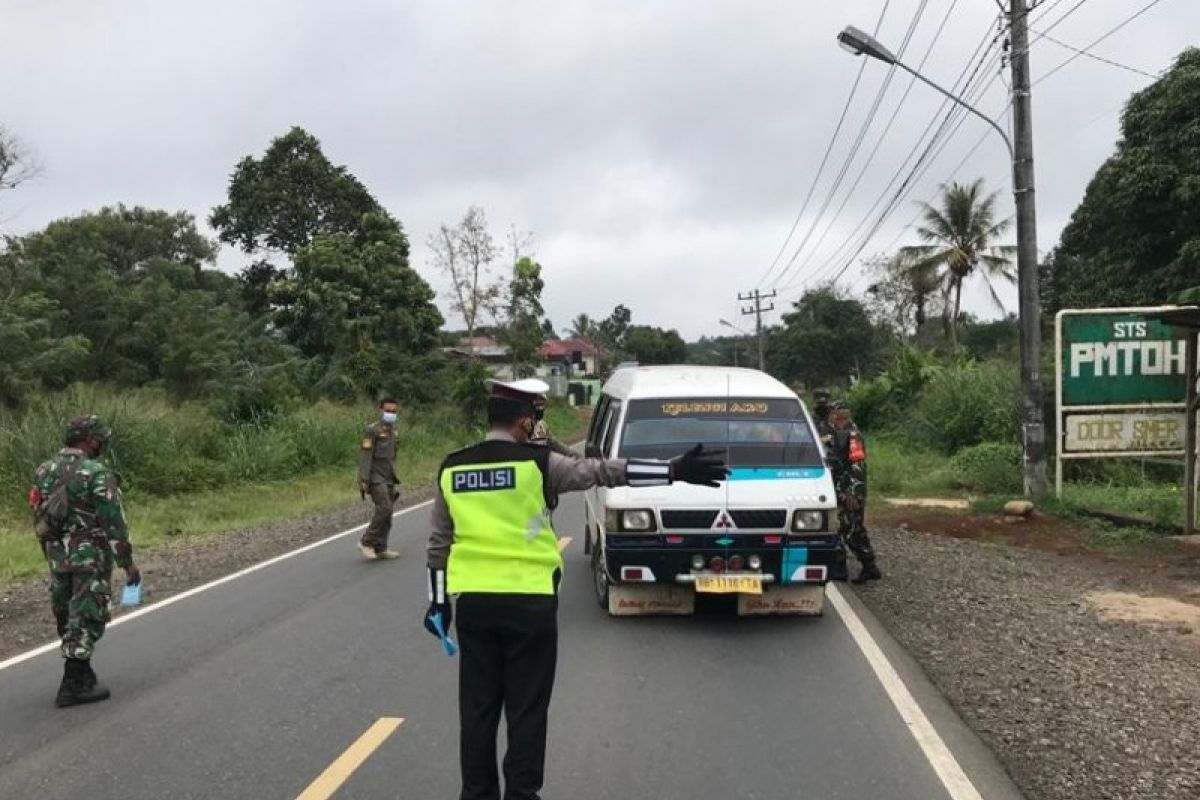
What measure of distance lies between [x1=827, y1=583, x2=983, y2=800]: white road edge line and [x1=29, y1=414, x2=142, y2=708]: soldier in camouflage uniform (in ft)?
15.2

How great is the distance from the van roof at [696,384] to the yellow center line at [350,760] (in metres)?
3.94

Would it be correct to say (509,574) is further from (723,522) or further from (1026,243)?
(1026,243)

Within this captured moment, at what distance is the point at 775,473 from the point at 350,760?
157 inches

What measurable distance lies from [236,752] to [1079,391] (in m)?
12.5

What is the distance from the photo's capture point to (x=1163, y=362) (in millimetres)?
13609

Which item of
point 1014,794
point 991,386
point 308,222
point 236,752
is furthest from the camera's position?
point 308,222

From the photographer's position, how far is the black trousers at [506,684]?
3.63 meters

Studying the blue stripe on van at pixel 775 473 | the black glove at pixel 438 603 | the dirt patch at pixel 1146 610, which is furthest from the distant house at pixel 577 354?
the black glove at pixel 438 603

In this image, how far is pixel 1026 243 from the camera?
14.4 metres

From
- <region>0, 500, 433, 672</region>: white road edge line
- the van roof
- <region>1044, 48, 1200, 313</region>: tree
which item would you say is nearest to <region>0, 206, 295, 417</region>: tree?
<region>0, 500, 433, 672</region>: white road edge line

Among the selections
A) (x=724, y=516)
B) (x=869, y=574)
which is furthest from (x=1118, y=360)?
(x=724, y=516)

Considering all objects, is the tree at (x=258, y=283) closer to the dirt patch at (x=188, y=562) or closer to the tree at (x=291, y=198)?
the tree at (x=291, y=198)

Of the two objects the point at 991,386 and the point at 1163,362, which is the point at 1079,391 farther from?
the point at 991,386

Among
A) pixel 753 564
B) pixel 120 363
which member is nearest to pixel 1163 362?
pixel 753 564
